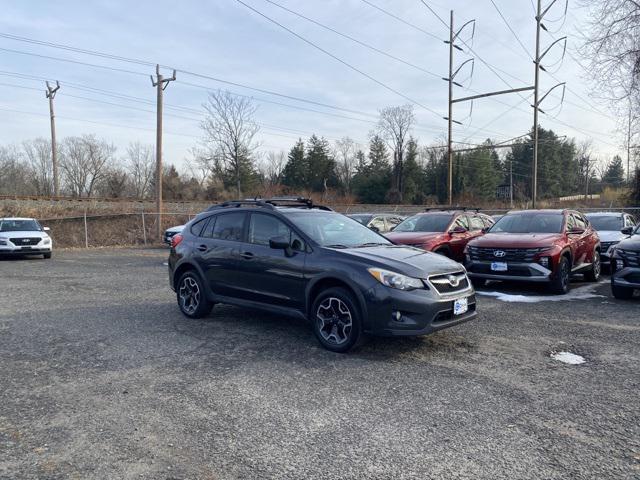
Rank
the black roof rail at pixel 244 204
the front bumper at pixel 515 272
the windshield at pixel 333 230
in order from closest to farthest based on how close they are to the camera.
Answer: the windshield at pixel 333 230 → the black roof rail at pixel 244 204 → the front bumper at pixel 515 272

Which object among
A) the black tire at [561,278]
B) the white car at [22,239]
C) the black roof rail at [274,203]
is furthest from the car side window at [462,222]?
the white car at [22,239]

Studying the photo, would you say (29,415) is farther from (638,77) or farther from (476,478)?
(638,77)

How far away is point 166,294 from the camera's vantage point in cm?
945

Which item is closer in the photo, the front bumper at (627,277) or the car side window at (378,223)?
the front bumper at (627,277)

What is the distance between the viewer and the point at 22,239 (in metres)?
16.8

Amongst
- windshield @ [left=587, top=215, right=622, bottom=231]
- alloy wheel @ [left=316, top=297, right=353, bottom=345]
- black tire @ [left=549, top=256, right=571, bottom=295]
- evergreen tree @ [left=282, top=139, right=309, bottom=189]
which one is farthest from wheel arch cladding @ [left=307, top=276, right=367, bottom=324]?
evergreen tree @ [left=282, top=139, right=309, bottom=189]

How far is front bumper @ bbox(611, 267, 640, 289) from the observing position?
8.08 m

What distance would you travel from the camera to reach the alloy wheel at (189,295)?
717 centimetres

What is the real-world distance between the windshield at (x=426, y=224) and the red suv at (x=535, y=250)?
128 cm

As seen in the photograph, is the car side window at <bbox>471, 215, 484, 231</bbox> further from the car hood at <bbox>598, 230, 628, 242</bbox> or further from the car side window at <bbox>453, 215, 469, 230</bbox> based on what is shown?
the car hood at <bbox>598, 230, 628, 242</bbox>

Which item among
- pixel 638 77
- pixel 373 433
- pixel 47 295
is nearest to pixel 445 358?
pixel 373 433

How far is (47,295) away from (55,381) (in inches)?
218

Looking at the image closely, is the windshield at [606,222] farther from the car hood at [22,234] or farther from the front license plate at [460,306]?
the car hood at [22,234]

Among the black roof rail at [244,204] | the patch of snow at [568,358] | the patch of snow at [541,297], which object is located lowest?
the patch of snow at [568,358]
